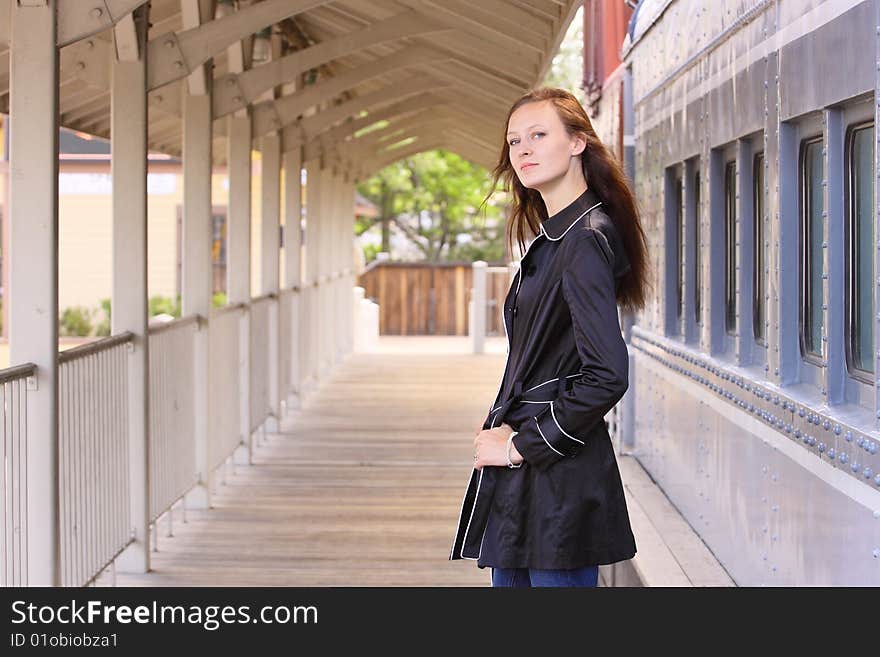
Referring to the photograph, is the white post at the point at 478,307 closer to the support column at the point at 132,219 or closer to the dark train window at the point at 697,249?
the dark train window at the point at 697,249

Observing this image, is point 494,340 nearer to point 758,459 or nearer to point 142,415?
point 142,415

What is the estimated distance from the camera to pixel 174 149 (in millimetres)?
14648

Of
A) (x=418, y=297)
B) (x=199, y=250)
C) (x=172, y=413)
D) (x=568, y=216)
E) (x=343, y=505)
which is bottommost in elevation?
(x=343, y=505)

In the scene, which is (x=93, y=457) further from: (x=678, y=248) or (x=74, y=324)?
(x=74, y=324)

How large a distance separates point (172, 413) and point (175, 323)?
19.5 inches

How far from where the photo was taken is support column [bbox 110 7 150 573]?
6707mm

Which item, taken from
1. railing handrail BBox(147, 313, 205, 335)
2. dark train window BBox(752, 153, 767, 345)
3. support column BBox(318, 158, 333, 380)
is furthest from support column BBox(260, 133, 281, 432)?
dark train window BBox(752, 153, 767, 345)

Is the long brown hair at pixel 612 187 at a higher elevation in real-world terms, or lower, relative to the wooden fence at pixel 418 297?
lower

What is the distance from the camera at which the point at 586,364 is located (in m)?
2.94

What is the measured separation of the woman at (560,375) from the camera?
2.97 meters

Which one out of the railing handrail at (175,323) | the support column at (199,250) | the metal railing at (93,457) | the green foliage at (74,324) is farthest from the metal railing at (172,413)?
the green foliage at (74,324)

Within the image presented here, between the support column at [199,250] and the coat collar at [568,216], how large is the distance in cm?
542

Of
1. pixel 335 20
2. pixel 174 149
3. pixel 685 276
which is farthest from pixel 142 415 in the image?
pixel 174 149

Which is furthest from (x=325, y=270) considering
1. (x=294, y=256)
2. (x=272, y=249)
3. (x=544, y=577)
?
(x=544, y=577)
